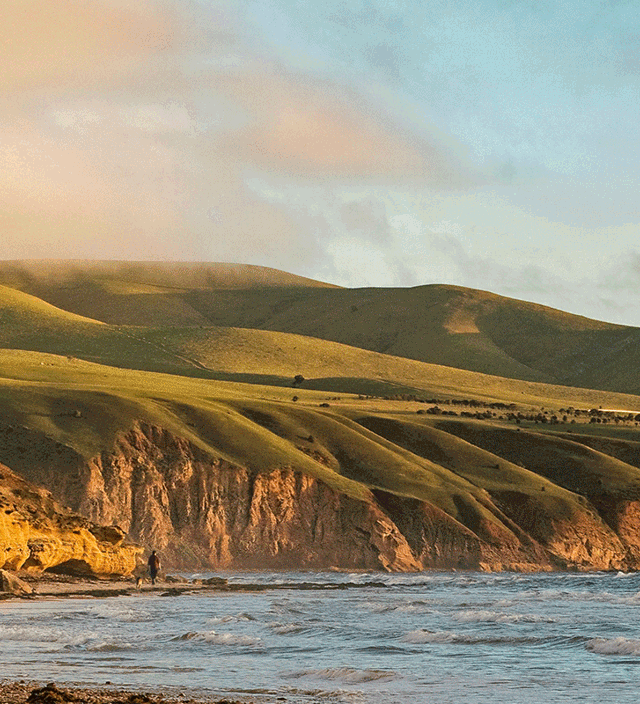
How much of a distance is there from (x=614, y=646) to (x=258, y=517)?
65740 mm

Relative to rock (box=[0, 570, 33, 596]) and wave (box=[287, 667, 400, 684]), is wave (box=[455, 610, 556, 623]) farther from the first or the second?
rock (box=[0, 570, 33, 596])

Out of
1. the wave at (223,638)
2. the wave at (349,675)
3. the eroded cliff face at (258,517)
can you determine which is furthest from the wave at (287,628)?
the eroded cliff face at (258,517)

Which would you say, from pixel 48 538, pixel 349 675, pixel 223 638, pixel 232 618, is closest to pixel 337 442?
pixel 48 538

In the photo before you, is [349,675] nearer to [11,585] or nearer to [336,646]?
[336,646]

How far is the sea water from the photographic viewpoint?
A: 29.5 m

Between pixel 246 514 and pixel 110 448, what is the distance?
1217cm

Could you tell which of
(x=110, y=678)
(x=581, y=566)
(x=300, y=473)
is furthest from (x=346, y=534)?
(x=110, y=678)

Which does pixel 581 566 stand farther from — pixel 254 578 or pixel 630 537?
pixel 254 578

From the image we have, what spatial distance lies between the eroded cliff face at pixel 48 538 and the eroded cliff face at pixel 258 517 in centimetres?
2658

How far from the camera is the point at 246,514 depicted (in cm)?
10206

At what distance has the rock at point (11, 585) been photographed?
54.4 m

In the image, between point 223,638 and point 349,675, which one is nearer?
point 349,675

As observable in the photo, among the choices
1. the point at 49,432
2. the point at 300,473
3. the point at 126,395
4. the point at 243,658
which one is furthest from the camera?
the point at 126,395

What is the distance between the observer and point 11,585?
54.6 m
